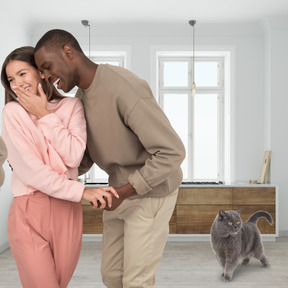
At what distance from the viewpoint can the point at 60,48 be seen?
133 cm

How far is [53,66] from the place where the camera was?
4.25ft

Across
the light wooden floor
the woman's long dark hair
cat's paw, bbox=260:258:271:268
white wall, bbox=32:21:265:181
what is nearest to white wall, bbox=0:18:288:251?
white wall, bbox=32:21:265:181

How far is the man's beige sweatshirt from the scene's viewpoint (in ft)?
4.46

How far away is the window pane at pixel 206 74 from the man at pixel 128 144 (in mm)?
4452

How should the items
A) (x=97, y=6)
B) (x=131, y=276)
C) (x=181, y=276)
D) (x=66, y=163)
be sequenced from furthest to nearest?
1. (x=97, y=6)
2. (x=181, y=276)
3. (x=131, y=276)
4. (x=66, y=163)

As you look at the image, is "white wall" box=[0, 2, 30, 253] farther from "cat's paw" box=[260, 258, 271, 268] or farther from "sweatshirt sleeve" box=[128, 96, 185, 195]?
"sweatshirt sleeve" box=[128, 96, 185, 195]

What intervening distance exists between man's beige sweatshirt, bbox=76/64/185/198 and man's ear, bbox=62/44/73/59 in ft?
0.39

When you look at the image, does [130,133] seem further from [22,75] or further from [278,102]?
[278,102]

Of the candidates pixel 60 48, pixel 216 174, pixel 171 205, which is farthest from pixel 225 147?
pixel 60 48

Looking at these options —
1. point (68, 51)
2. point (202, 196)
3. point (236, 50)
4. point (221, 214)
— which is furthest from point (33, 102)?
point (236, 50)

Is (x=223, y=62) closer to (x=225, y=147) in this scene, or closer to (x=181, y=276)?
(x=225, y=147)

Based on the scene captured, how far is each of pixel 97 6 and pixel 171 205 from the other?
392 cm

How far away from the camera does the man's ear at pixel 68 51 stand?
1.34m

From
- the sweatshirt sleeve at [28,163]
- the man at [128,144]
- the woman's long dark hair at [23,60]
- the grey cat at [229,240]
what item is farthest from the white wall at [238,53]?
the sweatshirt sleeve at [28,163]
